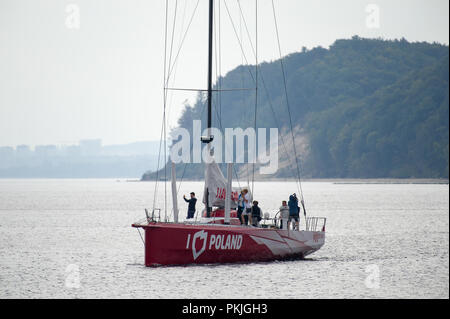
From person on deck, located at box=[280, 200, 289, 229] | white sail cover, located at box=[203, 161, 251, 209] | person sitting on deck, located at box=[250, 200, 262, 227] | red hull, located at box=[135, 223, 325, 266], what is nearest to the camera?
red hull, located at box=[135, 223, 325, 266]

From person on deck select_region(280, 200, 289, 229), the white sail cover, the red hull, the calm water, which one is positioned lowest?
the calm water

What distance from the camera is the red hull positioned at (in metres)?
30.9

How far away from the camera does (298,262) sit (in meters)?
36.5

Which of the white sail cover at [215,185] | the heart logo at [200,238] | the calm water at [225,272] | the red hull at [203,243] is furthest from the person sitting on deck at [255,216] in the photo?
the heart logo at [200,238]

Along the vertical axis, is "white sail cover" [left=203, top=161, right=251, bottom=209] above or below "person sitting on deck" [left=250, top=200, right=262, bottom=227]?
above

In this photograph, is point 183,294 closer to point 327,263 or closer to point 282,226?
point 282,226

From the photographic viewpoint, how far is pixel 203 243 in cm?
3127

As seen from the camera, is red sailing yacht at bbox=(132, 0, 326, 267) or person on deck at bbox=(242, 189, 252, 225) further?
person on deck at bbox=(242, 189, 252, 225)

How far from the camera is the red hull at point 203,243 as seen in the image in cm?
3088

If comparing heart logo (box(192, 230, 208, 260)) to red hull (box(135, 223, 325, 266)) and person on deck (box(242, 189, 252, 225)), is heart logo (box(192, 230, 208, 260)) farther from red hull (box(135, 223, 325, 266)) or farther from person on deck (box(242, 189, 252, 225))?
person on deck (box(242, 189, 252, 225))

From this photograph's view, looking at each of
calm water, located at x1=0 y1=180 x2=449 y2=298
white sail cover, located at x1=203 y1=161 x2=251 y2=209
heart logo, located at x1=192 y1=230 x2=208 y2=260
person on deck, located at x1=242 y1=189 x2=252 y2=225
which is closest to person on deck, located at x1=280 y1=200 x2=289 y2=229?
person on deck, located at x1=242 y1=189 x2=252 y2=225

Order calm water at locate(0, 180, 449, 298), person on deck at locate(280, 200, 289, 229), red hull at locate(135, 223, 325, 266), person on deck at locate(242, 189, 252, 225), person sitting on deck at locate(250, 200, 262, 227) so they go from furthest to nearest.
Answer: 1. person on deck at locate(280, 200, 289, 229)
2. person sitting on deck at locate(250, 200, 262, 227)
3. person on deck at locate(242, 189, 252, 225)
4. red hull at locate(135, 223, 325, 266)
5. calm water at locate(0, 180, 449, 298)

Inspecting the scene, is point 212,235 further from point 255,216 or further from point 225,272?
point 255,216
